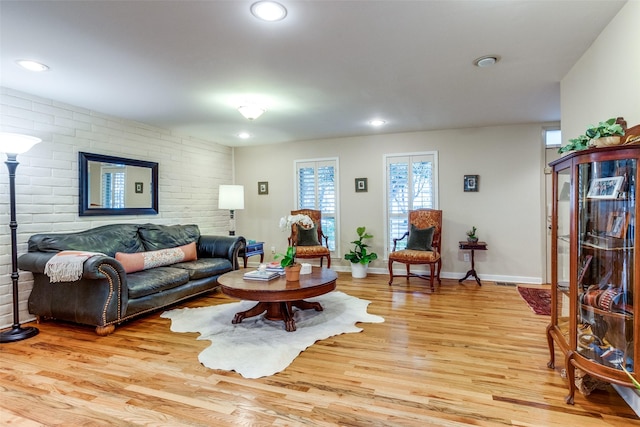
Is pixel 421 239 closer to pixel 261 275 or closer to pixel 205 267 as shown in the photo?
pixel 261 275

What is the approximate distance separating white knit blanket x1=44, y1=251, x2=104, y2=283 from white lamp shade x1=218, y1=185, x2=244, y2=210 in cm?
263

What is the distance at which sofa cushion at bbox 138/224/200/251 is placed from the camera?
13.5ft

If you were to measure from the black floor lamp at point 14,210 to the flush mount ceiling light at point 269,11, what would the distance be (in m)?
2.35

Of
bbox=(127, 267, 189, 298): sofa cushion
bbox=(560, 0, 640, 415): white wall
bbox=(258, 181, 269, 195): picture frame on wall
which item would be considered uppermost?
bbox=(560, 0, 640, 415): white wall

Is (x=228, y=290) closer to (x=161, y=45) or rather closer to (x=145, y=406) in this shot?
(x=145, y=406)

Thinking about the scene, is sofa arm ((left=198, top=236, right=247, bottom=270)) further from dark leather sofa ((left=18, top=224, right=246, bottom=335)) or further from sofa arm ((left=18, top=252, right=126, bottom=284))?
sofa arm ((left=18, top=252, right=126, bottom=284))

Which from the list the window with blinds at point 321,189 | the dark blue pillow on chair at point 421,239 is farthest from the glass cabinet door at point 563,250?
the window with blinds at point 321,189

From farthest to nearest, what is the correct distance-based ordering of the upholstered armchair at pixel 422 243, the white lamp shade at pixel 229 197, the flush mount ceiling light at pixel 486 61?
the white lamp shade at pixel 229 197 → the upholstered armchair at pixel 422 243 → the flush mount ceiling light at pixel 486 61

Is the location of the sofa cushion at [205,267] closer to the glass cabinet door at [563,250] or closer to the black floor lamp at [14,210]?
the black floor lamp at [14,210]

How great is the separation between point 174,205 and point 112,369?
3052 millimetres

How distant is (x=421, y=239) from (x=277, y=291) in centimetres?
262

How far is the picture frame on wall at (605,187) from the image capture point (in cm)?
175

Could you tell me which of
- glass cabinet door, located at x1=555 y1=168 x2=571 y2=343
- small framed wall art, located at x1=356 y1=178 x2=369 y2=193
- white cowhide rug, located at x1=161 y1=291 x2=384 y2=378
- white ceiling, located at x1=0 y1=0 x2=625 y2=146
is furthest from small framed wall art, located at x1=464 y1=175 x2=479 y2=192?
glass cabinet door, located at x1=555 y1=168 x2=571 y2=343

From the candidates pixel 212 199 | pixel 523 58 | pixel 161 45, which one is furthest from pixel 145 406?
pixel 212 199
